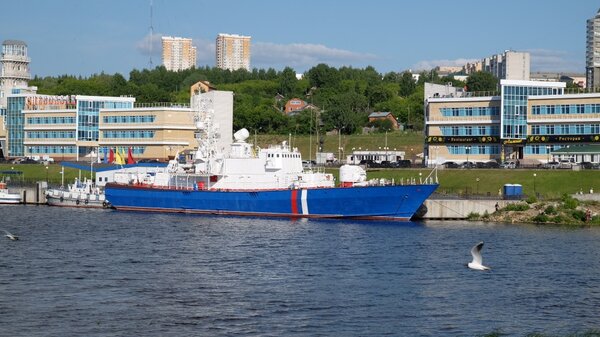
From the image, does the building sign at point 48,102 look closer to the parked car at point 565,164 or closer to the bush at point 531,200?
the parked car at point 565,164

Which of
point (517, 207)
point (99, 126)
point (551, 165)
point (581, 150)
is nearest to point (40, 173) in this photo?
point (99, 126)

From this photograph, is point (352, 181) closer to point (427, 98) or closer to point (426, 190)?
point (426, 190)

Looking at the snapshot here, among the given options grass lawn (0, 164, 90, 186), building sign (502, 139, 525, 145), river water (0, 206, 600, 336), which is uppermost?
building sign (502, 139, 525, 145)

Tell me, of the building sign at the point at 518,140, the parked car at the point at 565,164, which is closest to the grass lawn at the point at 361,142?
the building sign at the point at 518,140

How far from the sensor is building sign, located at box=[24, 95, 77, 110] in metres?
156

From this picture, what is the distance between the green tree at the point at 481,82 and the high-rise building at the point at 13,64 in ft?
294

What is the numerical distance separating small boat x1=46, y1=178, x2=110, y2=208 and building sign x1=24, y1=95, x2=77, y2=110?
161 feet

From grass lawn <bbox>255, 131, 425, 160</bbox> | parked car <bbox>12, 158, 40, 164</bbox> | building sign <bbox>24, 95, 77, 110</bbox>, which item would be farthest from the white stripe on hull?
building sign <bbox>24, 95, 77, 110</bbox>

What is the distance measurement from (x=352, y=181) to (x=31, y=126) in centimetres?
8724

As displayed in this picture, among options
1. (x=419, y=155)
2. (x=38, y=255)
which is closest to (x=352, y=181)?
(x=38, y=255)

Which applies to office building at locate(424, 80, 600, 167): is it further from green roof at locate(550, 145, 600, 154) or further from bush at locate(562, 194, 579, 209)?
bush at locate(562, 194, 579, 209)

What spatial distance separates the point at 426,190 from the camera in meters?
82.8

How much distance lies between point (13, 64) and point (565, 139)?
108 meters

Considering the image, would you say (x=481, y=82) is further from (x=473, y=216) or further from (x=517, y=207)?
(x=517, y=207)
